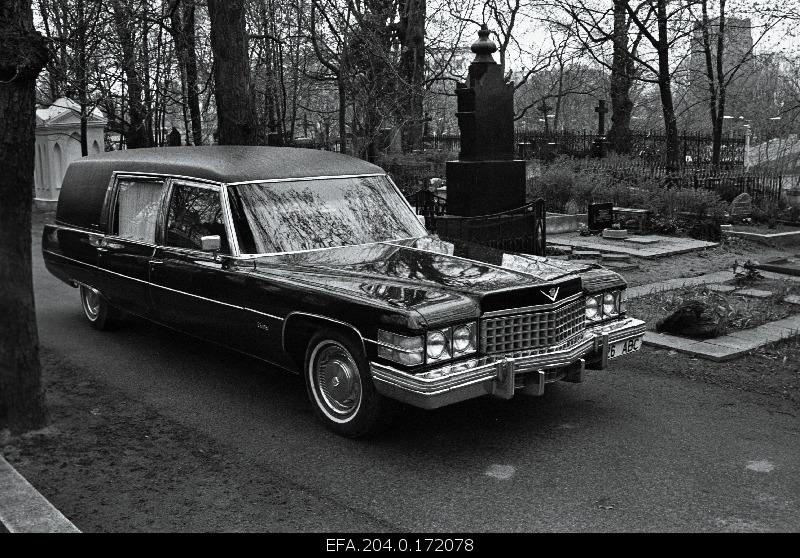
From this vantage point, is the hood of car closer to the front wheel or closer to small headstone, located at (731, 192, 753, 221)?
the front wheel

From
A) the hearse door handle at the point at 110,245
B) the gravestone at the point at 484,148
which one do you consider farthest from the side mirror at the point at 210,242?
the gravestone at the point at 484,148

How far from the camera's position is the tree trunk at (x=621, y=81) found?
83.1 feet

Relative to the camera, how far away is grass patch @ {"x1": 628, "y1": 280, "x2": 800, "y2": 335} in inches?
328

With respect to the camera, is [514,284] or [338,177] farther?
[338,177]

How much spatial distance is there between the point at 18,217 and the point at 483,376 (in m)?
3.24

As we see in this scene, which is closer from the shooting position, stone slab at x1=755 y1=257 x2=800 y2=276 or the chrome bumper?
the chrome bumper

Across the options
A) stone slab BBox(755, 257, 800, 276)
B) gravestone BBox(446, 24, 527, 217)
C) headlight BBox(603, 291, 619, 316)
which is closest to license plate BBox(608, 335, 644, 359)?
headlight BBox(603, 291, 619, 316)

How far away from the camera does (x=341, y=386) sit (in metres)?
5.46

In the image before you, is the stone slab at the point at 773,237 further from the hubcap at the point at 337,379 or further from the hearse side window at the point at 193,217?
the hubcap at the point at 337,379

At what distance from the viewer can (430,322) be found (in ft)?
15.8

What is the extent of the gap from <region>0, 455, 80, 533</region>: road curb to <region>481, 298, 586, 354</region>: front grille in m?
2.60

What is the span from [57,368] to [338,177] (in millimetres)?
3096
